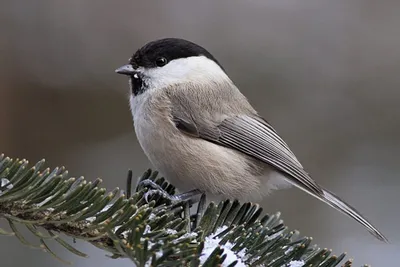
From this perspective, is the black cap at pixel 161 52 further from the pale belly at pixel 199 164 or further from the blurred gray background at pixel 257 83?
the blurred gray background at pixel 257 83

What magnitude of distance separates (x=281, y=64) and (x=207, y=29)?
460 millimetres

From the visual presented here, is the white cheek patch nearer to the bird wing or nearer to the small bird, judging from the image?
the small bird

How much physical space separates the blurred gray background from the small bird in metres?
0.86

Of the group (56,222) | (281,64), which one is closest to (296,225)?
(281,64)

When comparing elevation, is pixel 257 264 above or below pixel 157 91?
below

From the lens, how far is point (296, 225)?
7.90 ft

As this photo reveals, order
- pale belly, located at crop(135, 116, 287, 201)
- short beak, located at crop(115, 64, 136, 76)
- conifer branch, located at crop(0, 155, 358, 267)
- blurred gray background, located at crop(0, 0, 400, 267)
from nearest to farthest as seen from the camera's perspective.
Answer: conifer branch, located at crop(0, 155, 358, 267)
pale belly, located at crop(135, 116, 287, 201)
short beak, located at crop(115, 64, 136, 76)
blurred gray background, located at crop(0, 0, 400, 267)

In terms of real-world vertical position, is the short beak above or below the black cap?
below

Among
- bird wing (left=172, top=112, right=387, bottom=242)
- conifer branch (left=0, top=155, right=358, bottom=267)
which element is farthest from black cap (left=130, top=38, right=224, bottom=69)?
conifer branch (left=0, top=155, right=358, bottom=267)

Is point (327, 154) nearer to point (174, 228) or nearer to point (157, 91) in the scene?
point (157, 91)

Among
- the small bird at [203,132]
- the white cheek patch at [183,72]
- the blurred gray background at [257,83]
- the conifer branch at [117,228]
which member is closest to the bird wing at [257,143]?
the small bird at [203,132]

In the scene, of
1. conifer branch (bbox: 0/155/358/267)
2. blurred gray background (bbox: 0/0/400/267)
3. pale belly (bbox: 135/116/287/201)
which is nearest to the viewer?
conifer branch (bbox: 0/155/358/267)

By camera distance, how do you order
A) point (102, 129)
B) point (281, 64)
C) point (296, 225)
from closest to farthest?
point (296, 225) < point (102, 129) < point (281, 64)

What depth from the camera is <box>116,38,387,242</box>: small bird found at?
1.50m
